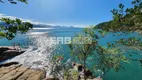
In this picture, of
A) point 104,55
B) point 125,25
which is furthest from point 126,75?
point 125,25

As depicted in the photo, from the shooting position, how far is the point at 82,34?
3188cm

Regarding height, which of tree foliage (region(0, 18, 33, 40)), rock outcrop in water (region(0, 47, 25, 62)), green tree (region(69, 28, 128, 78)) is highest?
tree foliage (region(0, 18, 33, 40))

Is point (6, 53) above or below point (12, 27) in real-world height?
below

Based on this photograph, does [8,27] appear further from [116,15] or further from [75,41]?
[75,41]

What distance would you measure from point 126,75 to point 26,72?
2990 cm

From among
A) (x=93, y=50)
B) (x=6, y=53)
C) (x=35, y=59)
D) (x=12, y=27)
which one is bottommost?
(x=35, y=59)

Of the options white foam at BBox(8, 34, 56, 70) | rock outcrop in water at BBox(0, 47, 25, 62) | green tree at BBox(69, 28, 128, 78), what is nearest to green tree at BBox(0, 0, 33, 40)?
green tree at BBox(69, 28, 128, 78)

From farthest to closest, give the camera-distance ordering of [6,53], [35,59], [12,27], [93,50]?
[6,53] → [35,59] → [93,50] → [12,27]

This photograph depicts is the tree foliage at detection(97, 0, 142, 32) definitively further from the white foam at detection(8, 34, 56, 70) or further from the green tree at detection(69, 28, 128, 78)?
the white foam at detection(8, 34, 56, 70)

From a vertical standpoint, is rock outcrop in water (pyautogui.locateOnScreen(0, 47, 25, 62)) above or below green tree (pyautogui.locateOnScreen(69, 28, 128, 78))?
below

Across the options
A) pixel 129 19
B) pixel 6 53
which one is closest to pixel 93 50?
pixel 129 19

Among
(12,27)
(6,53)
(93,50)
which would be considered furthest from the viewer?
(6,53)

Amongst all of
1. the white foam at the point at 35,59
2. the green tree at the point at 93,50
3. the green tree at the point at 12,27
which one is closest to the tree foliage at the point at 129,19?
the green tree at the point at 12,27

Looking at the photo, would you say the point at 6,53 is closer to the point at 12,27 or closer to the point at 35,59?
the point at 35,59
